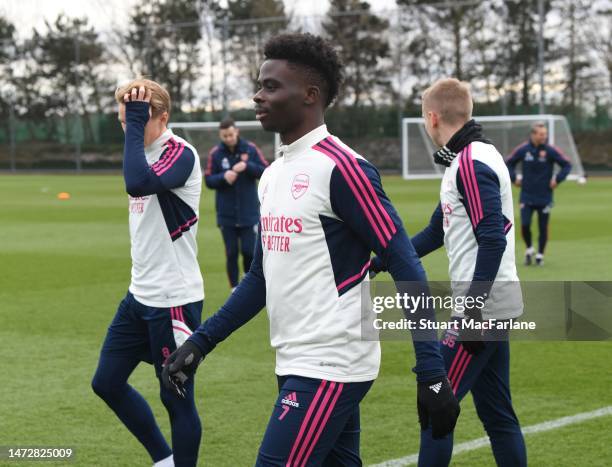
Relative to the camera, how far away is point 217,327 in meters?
3.67

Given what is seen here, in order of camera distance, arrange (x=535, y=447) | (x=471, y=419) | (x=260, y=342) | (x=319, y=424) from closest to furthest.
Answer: (x=319, y=424)
(x=535, y=447)
(x=471, y=419)
(x=260, y=342)

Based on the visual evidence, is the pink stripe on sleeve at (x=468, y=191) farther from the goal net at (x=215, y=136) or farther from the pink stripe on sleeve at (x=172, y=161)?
the goal net at (x=215, y=136)

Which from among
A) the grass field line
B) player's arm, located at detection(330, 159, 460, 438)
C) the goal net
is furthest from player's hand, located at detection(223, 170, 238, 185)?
the goal net

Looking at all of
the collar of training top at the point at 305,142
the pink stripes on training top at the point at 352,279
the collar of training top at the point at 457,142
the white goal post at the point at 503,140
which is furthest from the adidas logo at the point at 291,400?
the white goal post at the point at 503,140

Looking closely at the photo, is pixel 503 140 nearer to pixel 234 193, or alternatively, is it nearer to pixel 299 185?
pixel 234 193

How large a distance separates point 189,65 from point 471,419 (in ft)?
164

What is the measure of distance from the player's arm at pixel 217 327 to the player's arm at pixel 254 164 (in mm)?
8394

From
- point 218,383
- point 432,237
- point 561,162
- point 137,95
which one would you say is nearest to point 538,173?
point 561,162

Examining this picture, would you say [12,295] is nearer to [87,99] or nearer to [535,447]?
[535,447]

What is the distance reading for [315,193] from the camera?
3.36 m

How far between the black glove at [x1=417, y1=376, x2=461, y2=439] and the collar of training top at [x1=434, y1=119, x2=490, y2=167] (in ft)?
5.33

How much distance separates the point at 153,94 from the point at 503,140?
36032 millimetres

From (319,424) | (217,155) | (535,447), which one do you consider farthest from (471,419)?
(217,155)

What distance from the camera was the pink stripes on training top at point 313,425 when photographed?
130 inches
